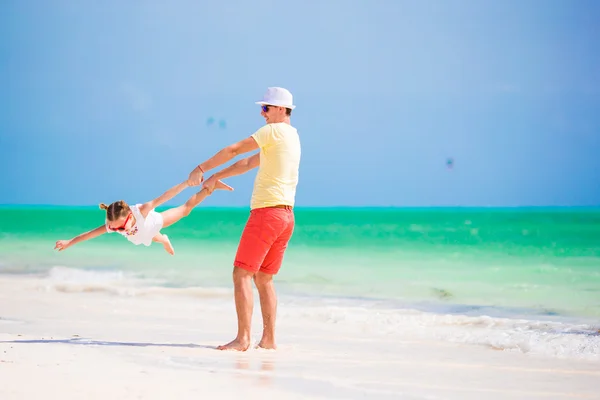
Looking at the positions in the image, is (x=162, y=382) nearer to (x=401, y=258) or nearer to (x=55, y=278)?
(x=55, y=278)

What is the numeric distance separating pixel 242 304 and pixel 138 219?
109cm

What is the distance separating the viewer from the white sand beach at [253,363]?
3865mm

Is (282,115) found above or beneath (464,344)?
above

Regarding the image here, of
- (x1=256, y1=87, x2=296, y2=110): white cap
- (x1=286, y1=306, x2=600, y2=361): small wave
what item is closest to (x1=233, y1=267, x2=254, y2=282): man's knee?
(x1=256, y1=87, x2=296, y2=110): white cap

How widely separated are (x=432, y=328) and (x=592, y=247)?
15.9m

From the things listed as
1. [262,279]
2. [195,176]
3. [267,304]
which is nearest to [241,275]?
[262,279]

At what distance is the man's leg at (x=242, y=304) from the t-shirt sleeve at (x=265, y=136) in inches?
31.4

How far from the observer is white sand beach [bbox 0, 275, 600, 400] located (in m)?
3.87

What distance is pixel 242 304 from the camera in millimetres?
4867

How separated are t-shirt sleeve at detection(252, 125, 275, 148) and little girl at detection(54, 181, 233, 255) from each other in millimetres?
606

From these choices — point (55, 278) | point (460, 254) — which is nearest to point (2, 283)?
point (55, 278)

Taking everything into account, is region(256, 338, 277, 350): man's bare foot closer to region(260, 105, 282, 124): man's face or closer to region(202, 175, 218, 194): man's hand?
region(202, 175, 218, 194): man's hand

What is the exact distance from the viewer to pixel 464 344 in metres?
5.94

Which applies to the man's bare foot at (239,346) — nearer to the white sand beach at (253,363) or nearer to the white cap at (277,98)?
the white sand beach at (253,363)
